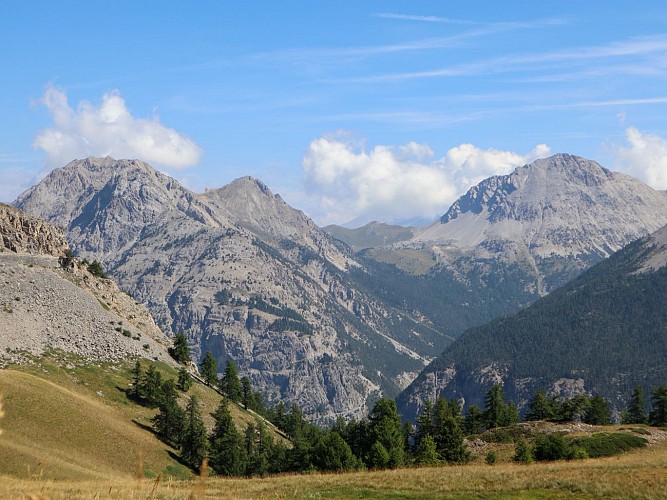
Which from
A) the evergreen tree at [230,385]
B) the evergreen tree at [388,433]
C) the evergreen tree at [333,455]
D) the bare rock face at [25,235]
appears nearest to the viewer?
the evergreen tree at [333,455]

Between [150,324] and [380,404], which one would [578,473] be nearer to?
[380,404]

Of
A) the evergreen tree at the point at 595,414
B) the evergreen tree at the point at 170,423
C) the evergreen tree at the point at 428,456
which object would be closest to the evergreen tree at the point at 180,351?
the evergreen tree at the point at 170,423

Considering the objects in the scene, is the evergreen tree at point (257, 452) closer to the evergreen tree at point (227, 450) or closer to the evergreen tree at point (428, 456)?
the evergreen tree at point (227, 450)

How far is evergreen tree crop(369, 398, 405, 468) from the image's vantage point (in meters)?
85.3

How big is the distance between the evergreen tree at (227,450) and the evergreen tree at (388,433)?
24632 millimetres

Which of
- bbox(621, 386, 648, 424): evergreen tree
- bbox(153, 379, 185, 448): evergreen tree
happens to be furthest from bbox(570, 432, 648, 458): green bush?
bbox(153, 379, 185, 448): evergreen tree

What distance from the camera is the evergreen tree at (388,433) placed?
280 feet

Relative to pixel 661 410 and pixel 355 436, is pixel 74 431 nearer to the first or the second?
pixel 355 436

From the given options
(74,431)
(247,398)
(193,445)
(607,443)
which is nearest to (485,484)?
(607,443)

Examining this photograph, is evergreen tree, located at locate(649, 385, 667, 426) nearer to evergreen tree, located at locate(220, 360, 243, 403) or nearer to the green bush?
the green bush

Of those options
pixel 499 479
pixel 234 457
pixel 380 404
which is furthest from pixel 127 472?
pixel 499 479

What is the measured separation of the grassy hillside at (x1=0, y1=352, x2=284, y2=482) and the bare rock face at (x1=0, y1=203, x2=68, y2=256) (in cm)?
6221

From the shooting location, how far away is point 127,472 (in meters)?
80.1

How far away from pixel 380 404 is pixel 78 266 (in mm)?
114023
